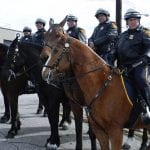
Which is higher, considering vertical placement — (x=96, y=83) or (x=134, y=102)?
(x=96, y=83)

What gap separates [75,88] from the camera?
22.1 ft

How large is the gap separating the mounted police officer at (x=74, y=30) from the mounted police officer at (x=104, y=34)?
1.70 feet

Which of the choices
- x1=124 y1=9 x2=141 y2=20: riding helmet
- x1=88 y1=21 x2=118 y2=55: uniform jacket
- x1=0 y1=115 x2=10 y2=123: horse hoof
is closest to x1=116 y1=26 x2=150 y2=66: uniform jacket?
x1=124 y1=9 x2=141 y2=20: riding helmet

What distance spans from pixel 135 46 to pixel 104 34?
2002mm

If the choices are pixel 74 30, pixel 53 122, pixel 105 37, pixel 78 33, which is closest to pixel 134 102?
pixel 53 122

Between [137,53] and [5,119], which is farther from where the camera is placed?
[5,119]

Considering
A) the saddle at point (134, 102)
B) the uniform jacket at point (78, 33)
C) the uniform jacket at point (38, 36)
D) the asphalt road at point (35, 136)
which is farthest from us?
the uniform jacket at point (38, 36)

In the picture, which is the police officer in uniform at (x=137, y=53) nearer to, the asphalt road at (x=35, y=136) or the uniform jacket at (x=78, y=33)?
the uniform jacket at (x=78, y=33)

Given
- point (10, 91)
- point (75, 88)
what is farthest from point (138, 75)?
point (10, 91)

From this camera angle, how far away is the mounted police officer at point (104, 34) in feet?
26.3

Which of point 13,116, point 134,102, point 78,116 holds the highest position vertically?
point 134,102

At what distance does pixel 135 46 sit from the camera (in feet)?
20.3

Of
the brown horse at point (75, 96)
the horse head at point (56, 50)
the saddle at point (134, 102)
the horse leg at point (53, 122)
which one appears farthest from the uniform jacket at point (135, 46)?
the horse leg at point (53, 122)

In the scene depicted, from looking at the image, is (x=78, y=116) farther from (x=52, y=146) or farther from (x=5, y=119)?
(x=5, y=119)
